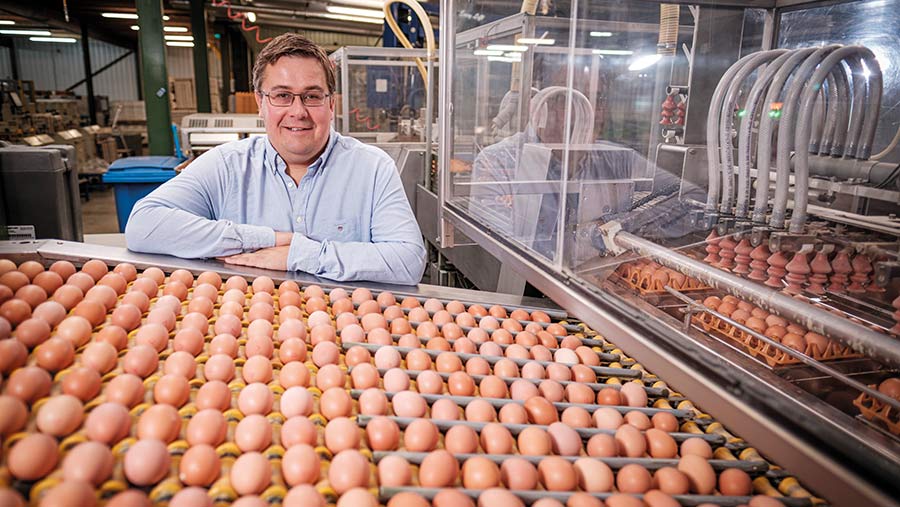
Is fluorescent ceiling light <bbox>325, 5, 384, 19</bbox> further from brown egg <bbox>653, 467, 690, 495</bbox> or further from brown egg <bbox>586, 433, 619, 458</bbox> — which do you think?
brown egg <bbox>653, 467, 690, 495</bbox>

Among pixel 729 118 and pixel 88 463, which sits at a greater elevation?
pixel 729 118

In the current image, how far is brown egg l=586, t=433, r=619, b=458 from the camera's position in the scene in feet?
3.38

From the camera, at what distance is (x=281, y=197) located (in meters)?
2.22

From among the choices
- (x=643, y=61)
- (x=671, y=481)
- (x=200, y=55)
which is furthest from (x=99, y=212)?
(x=671, y=481)

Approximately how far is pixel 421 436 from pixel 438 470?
0.32 ft

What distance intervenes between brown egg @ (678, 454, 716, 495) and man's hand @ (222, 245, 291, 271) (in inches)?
53.3

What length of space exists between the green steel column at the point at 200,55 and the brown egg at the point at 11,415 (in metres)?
11.4

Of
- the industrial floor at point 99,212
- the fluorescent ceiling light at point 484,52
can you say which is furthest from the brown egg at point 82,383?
the industrial floor at point 99,212

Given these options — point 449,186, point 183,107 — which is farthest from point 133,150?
point 449,186

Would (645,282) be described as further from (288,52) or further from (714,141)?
(288,52)

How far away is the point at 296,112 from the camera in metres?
2.07

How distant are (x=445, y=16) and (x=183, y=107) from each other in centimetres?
1058

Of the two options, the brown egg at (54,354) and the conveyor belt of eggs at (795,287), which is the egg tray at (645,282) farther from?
the brown egg at (54,354)

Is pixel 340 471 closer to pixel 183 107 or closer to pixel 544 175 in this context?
pixel 544 175
